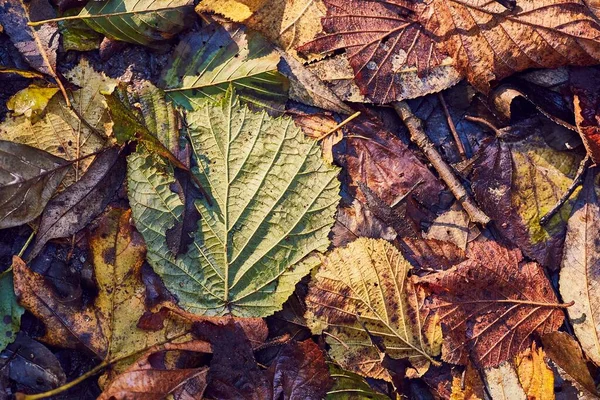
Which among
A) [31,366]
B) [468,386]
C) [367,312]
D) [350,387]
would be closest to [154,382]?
[31,366]

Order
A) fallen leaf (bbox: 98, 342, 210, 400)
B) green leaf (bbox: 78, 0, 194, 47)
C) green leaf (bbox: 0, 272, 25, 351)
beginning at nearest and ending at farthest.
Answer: fallen leaf (bbox: 98, 342, 210, 400) → green leaf (bbox: 0, 272, 25, 351) → green leaf (bbox: 78, 0, 194, 47)

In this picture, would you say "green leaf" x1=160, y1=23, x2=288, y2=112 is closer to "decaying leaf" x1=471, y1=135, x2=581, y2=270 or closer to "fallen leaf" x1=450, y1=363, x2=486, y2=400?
"decaying leaf" x1=471, y1=135, x2=581, y2=270

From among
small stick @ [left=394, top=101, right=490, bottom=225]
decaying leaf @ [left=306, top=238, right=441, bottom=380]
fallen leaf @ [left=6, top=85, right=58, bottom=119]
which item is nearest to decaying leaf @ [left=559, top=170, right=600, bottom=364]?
small stick @ [left=394, top=101, right=490, bottom=225]

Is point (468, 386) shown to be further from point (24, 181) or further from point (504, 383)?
point (24, 181)

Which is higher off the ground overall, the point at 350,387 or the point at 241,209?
the point at 241,209

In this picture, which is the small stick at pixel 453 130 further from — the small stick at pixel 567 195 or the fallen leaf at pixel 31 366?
the fallen leaf at pixel 31 366

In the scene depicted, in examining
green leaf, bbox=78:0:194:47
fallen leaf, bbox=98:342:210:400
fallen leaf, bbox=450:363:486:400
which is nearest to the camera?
fallen leaf, bbox=98:342:210:400
